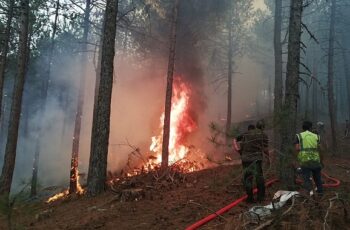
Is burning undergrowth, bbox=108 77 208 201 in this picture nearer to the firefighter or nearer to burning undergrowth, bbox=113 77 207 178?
burning undergrowth, bbox=113 77 207 178

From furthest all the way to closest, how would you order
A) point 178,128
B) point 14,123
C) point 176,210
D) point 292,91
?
1. point 178,128
2. point 14,123
3. point 292,91
4. point 176,210

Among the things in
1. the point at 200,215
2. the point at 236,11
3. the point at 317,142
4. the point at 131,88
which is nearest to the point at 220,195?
the point at 200,215

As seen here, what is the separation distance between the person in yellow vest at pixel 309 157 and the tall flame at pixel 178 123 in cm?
1192

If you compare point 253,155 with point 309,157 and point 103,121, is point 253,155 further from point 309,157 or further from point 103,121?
point 103,121

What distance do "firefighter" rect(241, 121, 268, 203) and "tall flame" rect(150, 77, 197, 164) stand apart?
11.5 meters

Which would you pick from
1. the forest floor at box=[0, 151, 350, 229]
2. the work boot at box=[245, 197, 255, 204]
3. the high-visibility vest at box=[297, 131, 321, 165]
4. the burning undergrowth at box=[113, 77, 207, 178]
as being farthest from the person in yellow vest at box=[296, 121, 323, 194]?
the burning undergrowth at box=[113, 77, 207, 178]

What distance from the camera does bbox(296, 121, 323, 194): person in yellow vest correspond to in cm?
785

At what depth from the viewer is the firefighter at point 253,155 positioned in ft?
26.1

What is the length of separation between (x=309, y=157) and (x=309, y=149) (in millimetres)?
179

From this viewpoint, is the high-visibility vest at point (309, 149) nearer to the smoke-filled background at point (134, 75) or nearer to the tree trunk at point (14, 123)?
the smoke-filled background at point (134, 75)

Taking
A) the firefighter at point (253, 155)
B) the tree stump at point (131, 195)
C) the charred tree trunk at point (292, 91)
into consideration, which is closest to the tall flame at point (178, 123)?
the tree stump at point (131, 195)

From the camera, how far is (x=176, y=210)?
8023 mm

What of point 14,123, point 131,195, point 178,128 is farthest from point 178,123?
point 131,195

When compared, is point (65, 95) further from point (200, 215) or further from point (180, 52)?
point (200, 215)
